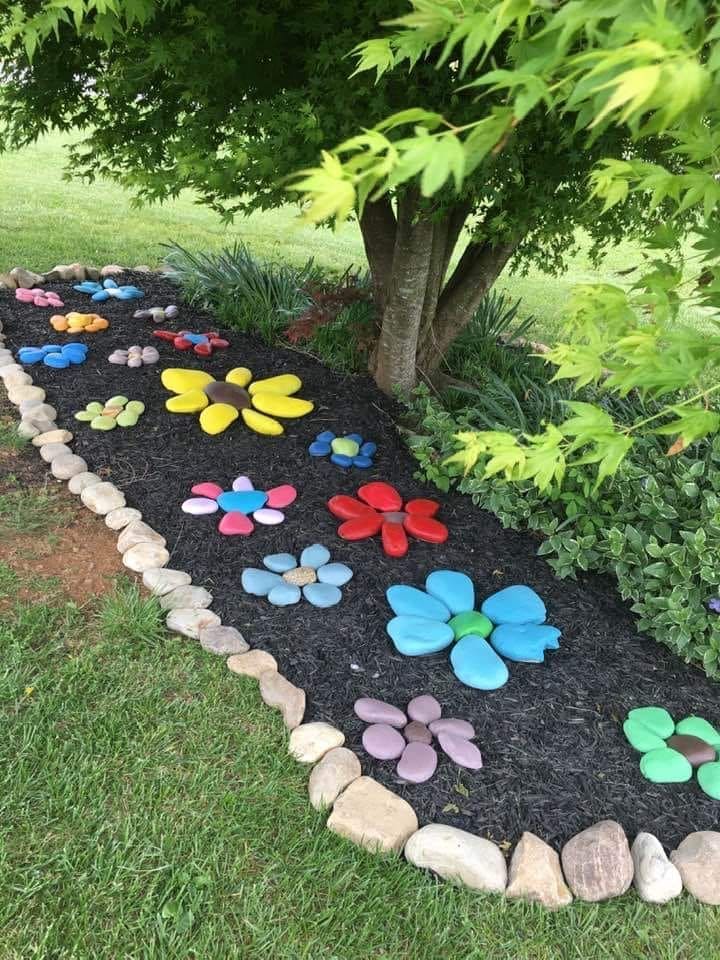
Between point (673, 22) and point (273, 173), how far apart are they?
1.76m

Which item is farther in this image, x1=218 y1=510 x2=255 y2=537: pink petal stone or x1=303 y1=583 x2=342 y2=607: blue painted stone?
x1=218 y1=510 x2=255 y2=537: pink petal stone

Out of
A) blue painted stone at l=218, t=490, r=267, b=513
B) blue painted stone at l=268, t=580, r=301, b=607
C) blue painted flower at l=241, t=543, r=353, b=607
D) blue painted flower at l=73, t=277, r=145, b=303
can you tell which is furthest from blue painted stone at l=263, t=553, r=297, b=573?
blue painted flower at l=73, t=277, r=145, b=303

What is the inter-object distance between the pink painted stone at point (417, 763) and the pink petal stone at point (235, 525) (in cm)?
111

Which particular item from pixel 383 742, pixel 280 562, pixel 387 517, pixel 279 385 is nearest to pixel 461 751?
pixel 383 742

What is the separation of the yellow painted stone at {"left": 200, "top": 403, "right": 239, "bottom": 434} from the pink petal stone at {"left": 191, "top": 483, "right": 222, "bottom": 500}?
42 centimetres

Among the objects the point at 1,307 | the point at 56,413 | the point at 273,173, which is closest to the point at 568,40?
the point at 273,173

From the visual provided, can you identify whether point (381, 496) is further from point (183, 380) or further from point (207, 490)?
point (183, 380)

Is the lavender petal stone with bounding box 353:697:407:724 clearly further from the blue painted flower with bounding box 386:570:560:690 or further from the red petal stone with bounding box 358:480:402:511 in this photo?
the red petal stone with bounding box 358:480:402:511

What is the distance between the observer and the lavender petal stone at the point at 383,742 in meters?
2.17

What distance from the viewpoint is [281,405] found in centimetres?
372

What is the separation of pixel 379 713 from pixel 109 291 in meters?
3.69

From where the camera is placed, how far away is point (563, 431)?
5.32 ft

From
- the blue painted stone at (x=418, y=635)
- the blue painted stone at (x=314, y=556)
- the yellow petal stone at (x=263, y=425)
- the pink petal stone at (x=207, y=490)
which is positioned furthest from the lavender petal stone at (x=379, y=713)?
the yellow petal stone at (x=263, y=425)

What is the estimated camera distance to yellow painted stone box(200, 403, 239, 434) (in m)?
3.51
